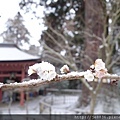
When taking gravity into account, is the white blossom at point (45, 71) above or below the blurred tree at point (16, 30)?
below

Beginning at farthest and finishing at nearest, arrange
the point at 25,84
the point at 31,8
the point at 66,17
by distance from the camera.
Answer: the point at 66,17, the point at 31,8, the point at 25,84

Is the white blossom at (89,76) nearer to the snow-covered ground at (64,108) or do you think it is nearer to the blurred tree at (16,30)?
the blurred tree at (16,30)

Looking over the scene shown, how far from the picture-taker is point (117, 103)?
527 cm

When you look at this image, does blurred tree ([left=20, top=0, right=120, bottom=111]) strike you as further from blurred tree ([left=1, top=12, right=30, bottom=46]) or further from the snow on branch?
the snow on branch

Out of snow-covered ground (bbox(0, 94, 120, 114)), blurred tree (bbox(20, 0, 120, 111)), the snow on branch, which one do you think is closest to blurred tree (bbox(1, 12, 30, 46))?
blurred tree (bbox(20, 0, 120, 111))

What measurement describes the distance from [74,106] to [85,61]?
115 cm

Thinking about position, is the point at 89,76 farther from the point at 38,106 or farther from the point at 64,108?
the point at 38,106

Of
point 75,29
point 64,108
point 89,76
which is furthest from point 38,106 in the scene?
point 89,76

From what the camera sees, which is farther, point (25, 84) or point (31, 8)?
point (31, 8)

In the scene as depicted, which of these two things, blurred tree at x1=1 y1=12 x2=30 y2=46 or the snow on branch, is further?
blurred tree at x1=1 y1=12 x2=30 y2=46

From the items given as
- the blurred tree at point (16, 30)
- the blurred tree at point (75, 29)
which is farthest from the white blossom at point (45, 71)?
the blurred tree at point (75, 29)

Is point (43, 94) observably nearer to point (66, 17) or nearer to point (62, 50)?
point (62, 50)

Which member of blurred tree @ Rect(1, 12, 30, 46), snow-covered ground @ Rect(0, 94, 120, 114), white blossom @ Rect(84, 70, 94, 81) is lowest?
snow-covered ground @ Rect(0, 94, 120, 114)

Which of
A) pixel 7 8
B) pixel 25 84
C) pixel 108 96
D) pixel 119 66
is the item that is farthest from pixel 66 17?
pixel 25 84
